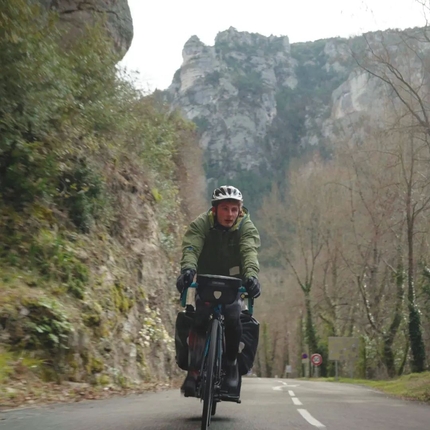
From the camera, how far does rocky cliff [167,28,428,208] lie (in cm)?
14088

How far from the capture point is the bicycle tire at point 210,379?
4.90 meters

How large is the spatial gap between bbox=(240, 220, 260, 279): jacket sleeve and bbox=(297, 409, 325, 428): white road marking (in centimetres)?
201

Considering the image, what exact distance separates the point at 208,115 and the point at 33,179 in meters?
141

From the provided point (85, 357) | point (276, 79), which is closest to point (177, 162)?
point (85, 357)

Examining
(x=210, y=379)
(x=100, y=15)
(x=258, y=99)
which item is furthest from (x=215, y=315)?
(x=258, y=99)

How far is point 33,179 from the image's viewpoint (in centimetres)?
1280

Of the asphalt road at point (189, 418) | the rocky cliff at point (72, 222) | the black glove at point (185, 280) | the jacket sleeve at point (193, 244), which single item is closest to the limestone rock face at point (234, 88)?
the rocky cliff at point (72, 222)

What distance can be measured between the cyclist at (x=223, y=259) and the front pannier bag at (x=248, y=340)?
0.66 feet

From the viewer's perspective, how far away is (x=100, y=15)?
18.2 m

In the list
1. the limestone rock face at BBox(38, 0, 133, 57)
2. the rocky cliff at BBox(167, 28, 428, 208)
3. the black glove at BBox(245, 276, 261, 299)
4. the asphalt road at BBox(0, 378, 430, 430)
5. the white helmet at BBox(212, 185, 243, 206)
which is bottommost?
the asphalt road at BBox(0, 378, 430, 430)

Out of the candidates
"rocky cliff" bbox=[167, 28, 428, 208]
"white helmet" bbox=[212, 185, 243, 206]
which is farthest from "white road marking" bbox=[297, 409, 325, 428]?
"rocky cliff" bbox=[167, 28, 428, 208]

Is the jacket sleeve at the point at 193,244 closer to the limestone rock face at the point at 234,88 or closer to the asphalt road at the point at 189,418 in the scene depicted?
the asphalt road at the point at 189,418

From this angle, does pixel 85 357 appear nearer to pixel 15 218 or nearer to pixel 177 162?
pixel 15 218

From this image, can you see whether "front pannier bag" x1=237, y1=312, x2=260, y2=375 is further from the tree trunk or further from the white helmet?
the tree trunk
